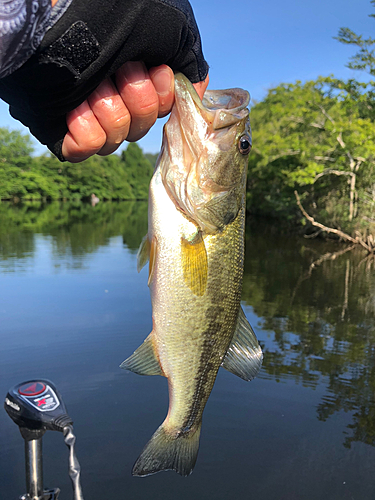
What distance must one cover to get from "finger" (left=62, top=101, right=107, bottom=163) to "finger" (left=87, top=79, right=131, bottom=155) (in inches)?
0.9

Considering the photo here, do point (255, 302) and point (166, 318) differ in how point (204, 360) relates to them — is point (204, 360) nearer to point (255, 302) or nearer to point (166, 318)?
point (166, 318)

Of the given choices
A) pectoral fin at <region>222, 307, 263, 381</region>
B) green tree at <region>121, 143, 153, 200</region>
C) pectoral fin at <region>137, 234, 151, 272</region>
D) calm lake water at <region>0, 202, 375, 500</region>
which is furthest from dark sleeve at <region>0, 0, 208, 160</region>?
green tree at <region>121, 143, 153, 200</region>

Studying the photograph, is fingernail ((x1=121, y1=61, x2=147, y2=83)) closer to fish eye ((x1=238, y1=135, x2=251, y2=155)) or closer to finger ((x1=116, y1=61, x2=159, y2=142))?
finger ((x1=116, y1=61, x2=159, y2=142))

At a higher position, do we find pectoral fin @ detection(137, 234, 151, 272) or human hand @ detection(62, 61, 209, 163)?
human hand @ detection(62, 61, 209, 163)

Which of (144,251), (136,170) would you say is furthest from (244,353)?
(136,170)

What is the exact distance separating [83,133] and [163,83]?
1.23 feet

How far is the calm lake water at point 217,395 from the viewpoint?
16.0 feet

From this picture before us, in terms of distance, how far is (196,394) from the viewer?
2.25 meters

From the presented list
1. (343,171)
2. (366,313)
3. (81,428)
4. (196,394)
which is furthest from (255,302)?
(343,171)

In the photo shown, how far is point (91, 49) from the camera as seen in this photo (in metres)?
1.35

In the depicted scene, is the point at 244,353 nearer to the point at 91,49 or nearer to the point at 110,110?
the point at 110,110

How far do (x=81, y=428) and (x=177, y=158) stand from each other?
4671mm

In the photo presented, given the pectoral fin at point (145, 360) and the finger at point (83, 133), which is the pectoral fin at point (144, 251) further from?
the finger at point (83, 133)

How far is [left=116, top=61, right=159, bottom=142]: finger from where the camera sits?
1627 mm
